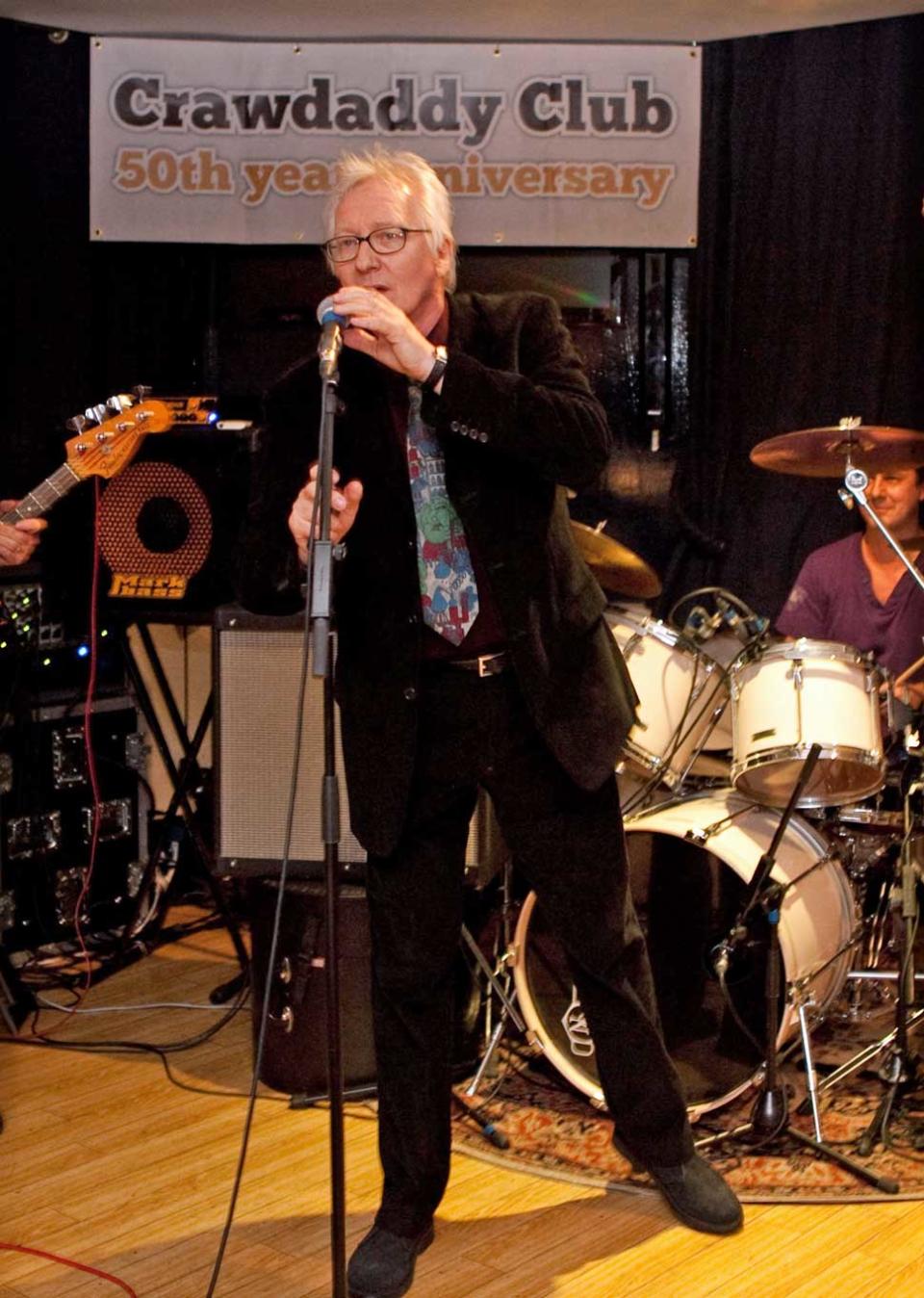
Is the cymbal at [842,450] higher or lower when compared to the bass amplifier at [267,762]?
higher

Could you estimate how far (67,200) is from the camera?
15.0 ft

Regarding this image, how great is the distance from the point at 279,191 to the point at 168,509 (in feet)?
4.15

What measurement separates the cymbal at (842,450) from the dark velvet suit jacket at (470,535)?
106cm

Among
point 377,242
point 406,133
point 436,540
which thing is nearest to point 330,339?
point 377,242

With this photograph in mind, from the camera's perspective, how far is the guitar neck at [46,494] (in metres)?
3.44

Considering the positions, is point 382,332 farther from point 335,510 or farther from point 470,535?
point 470,535

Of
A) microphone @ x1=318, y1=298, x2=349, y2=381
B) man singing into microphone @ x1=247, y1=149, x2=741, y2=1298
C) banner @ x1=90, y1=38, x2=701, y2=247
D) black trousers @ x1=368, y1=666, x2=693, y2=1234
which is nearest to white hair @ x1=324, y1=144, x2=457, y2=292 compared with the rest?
man singing into microphone @ x1=247, y1=149, x2=741, y2=1298

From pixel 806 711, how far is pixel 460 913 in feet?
3.09

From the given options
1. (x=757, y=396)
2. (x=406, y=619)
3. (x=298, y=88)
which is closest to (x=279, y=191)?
(x=298, y=88)

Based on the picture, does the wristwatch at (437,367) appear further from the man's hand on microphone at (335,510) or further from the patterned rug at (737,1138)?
the patterned rug at (737,1138)

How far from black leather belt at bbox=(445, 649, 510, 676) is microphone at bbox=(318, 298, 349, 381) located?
62 centimetres

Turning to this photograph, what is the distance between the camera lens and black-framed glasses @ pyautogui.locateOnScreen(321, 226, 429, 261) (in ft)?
7.18

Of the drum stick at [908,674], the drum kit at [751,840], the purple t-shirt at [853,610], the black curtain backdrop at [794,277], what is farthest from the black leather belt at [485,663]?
the black curtain backdrop at [794,277]

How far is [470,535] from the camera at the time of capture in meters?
2.27
